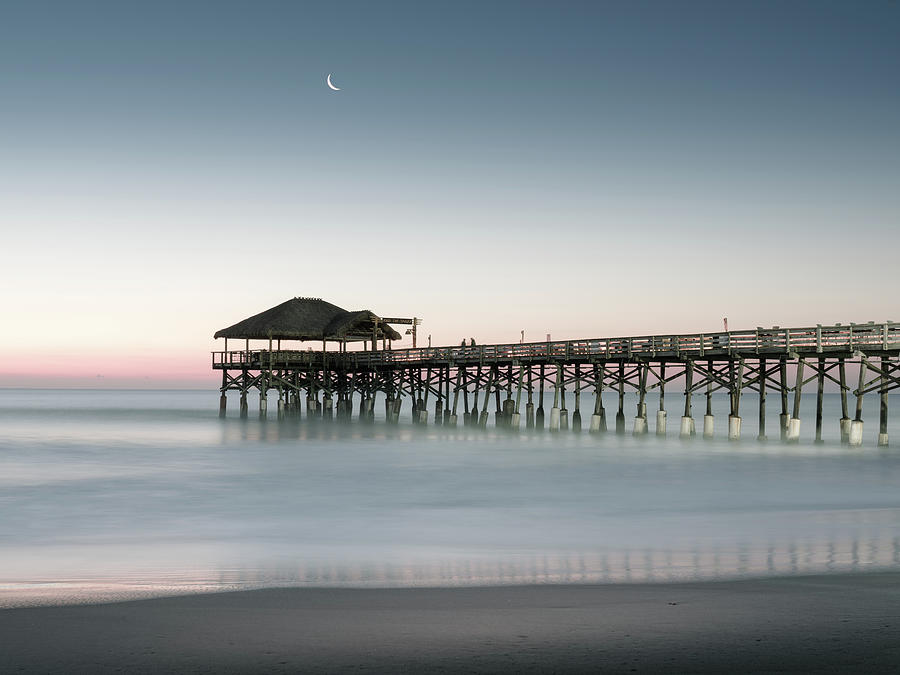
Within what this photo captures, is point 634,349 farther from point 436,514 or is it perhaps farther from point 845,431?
point 436,514

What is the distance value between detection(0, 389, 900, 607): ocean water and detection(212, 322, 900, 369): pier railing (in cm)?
312

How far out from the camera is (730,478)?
22000mm

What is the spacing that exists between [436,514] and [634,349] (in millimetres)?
18169

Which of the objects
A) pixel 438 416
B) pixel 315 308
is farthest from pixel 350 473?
pixel 315 308

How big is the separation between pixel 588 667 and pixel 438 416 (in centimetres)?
4136

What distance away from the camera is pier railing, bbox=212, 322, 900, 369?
2700cm

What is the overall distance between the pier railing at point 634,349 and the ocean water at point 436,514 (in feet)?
10.2

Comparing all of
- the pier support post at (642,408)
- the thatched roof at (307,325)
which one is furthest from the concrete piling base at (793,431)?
the thatched roof at (307,325)

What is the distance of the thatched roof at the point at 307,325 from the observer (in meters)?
50.1

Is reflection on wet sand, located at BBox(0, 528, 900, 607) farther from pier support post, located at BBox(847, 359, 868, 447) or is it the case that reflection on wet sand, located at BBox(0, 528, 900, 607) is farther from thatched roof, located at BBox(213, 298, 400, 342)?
Result: thatched roof, located at BBox(213, 298, 400, 342)

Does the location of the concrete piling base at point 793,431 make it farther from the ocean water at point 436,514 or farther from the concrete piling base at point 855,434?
the concrete piling base at point 855,434

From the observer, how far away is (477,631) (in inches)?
276

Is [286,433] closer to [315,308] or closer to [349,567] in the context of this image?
[315,308]

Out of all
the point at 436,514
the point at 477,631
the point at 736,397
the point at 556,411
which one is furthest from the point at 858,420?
the point at 477,631
